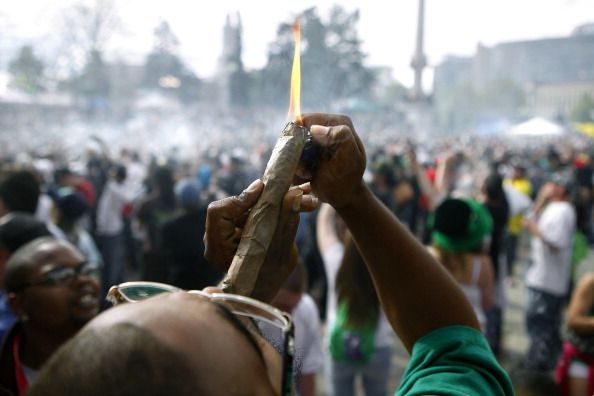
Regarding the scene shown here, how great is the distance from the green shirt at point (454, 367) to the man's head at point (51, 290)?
1.34 m

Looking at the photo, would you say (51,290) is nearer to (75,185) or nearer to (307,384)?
(307,384)

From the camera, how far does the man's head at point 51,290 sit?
2.04 meters

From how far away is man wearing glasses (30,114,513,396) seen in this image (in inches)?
24.8

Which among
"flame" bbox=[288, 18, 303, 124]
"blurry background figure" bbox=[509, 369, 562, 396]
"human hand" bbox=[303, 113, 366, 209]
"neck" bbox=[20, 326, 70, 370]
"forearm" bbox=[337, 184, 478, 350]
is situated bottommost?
"blurry background figure" bbox=[509, 369, 562, 396]

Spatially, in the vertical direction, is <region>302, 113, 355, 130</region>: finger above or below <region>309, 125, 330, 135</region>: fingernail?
above

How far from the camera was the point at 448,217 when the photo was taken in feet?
9.84

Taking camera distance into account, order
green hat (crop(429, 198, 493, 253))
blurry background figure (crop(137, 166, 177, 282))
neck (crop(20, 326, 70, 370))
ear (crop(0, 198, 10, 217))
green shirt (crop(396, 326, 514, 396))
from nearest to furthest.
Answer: green shirt (crop(396, 326, 514, 396))
neck (crop(20, 326, 70, 370))
green hat (crop(429, 198, 493, 253))
ear (crop(0, 198, 10, 217))
blurry background figure (crop(137, 166, 177, 282))

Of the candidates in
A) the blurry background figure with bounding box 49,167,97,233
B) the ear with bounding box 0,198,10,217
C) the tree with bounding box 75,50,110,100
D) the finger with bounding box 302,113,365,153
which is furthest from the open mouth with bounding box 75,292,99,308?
the tree with bounding box 75,50,110,100

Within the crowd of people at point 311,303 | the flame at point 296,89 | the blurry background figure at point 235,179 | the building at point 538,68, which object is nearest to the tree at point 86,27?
the blurry background figure at point 235,179

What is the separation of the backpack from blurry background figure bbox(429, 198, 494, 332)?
54 centimetres

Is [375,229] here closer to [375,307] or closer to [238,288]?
[238,288]

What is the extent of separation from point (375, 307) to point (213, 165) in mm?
8112

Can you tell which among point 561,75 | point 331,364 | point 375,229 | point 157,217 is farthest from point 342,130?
point 561,75

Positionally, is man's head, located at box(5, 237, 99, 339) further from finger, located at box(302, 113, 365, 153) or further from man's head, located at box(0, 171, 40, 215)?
man's head, located at box(0, 171, 40, 215)
